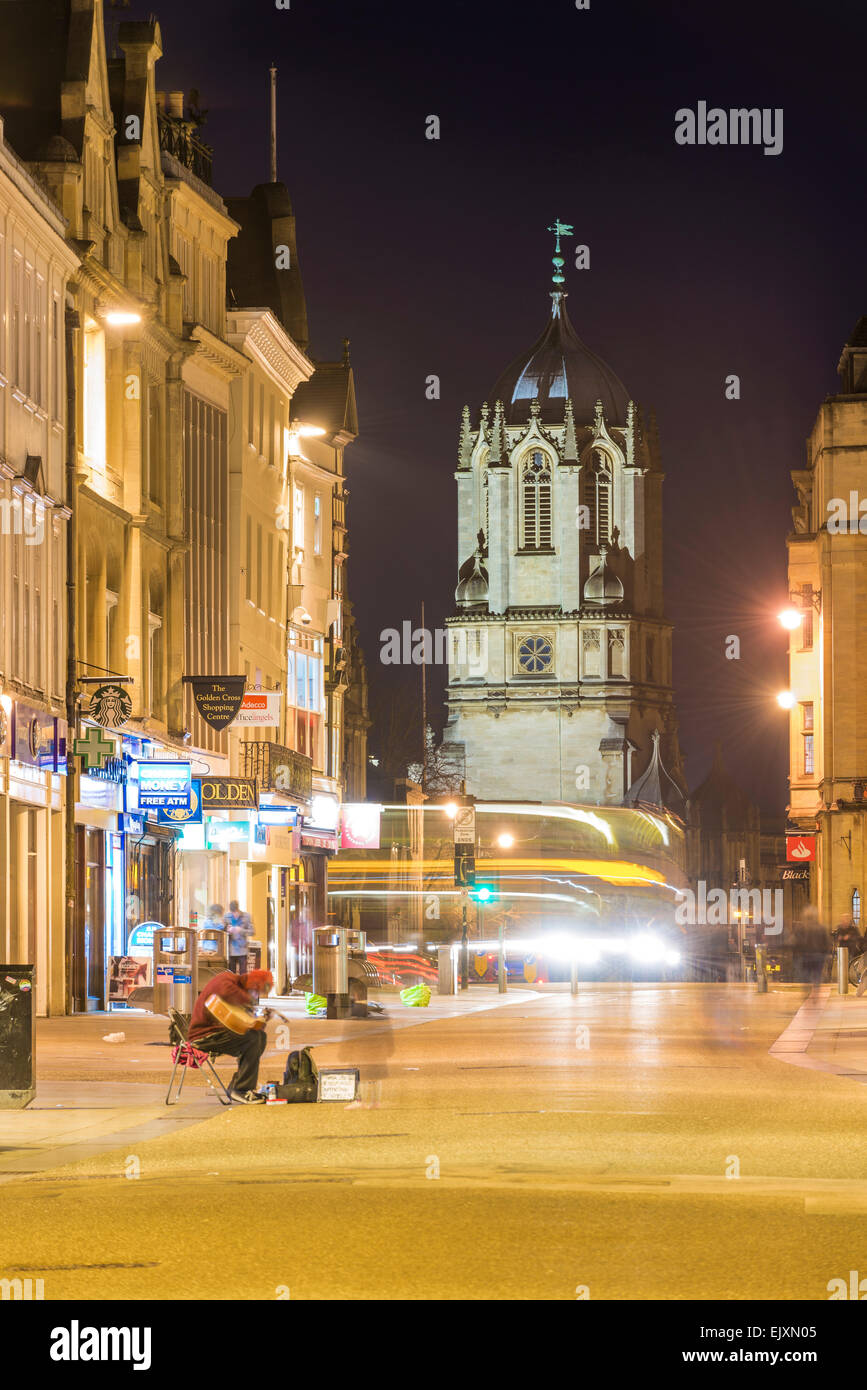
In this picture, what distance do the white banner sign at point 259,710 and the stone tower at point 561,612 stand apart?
117 m

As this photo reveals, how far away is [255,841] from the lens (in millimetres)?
53500

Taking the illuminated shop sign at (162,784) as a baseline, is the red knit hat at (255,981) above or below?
below

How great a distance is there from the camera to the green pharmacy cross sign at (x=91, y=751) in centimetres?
3769

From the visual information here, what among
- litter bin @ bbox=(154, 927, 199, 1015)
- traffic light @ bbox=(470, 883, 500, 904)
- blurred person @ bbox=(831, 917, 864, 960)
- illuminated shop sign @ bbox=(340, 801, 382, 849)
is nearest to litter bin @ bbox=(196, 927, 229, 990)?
litter bin @ bbox=(154, 927, 199, 1015)

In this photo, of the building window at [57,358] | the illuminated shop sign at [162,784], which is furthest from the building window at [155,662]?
the building window at [57,358]

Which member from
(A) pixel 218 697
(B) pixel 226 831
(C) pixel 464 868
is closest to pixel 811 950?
(C) pixel 464 868

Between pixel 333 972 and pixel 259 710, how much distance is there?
346 inches

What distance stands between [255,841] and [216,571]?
19.7 feet

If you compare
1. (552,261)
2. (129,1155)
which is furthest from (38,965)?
(552,261)

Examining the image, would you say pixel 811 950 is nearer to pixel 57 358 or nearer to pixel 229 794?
pixel 229 794

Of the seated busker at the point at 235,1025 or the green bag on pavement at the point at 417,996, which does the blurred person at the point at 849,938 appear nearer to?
the green bag on pavement at the point at 417,996

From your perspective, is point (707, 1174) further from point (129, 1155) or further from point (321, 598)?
point (321, 598)

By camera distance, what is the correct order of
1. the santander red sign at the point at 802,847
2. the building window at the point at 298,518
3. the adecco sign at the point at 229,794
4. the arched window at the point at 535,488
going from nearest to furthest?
1. the adecco sign at the point at 229,794
2. the building window at the point at 298,518
3. the santander red sign at the point at 802,847
4. the arched window at the point at 535,488

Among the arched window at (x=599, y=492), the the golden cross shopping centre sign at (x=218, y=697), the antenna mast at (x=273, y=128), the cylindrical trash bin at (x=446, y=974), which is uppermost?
the arched window at (x=599, y=492)
